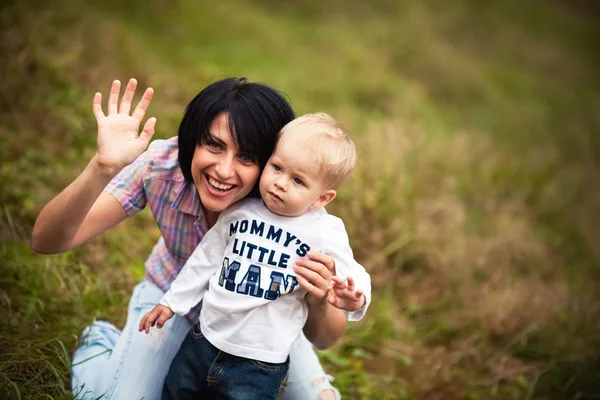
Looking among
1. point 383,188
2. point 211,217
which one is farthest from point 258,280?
point 383,188

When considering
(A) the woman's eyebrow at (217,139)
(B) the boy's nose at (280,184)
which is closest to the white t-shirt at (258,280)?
(B) the boy's nose at (280,184)

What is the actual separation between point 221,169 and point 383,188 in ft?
8.59

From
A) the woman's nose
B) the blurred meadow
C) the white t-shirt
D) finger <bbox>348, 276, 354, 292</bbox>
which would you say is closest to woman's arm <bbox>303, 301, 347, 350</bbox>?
the white t-shirt

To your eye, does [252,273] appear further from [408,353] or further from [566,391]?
[566,391]

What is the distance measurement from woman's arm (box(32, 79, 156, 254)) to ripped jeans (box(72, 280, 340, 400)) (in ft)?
1.61

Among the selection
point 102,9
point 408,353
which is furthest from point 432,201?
point 102,9

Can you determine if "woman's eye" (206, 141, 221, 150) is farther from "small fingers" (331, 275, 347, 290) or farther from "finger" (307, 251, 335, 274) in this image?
"small fingers" (331, 275, 347, 290)

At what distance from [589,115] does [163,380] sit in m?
8.60

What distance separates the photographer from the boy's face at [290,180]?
1.80 metres

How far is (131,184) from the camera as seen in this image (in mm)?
2008

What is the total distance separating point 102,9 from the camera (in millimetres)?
6125

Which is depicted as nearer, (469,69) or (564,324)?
(564,324)

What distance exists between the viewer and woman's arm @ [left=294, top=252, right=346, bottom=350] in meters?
1.80

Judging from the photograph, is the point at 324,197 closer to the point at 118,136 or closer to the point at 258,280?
the point at 258,280
